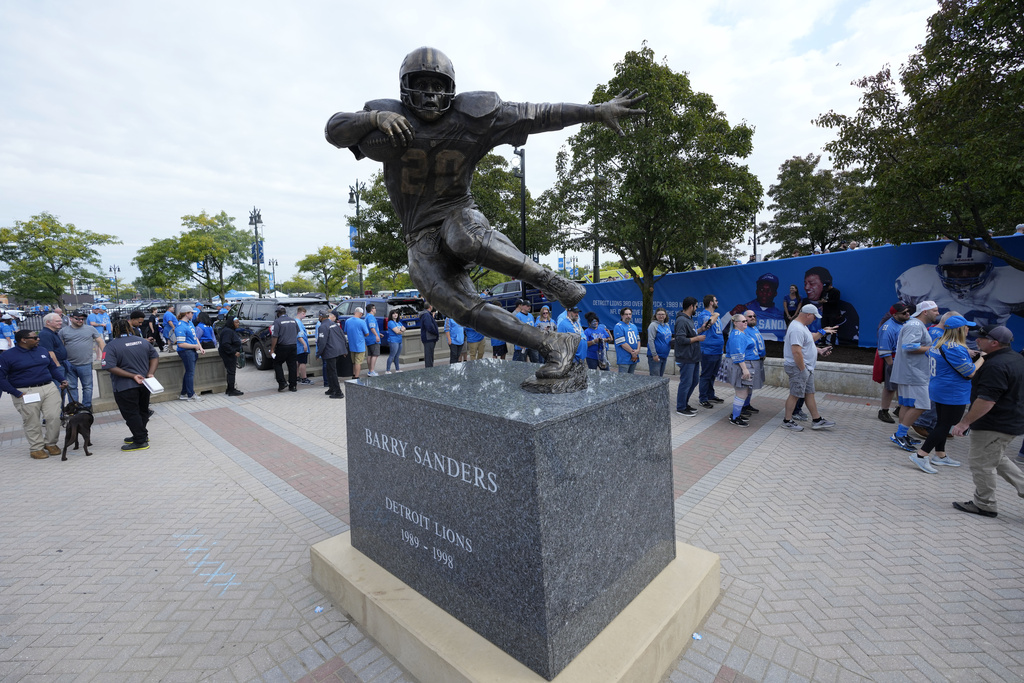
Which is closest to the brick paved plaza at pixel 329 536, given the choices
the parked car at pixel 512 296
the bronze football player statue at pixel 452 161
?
the bronze football player statue at pixel 452 161

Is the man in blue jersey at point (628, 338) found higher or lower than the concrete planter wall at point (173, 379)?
higher

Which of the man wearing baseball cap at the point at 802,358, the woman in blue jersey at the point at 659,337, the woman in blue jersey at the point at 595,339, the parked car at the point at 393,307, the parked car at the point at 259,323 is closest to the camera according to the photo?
the man wearing baseball cap at the point at 802,358

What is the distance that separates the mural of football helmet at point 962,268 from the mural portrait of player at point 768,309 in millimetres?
2948

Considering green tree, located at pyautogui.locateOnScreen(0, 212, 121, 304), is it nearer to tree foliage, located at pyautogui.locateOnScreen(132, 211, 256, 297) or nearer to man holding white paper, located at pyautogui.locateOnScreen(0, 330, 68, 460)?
tree foliage, located at pyautogui.locateOnScreen(132, 211, 256, 297)

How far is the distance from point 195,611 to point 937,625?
4.71m

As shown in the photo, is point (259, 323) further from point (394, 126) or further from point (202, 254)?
point (202, 254)

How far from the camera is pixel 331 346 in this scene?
992cm

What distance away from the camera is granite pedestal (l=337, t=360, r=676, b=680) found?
7.24 ft

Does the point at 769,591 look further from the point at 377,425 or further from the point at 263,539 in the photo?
the point at 263,539

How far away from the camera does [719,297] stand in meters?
12.3

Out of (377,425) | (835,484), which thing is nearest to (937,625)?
(835,484)

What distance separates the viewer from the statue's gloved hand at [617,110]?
3.02m

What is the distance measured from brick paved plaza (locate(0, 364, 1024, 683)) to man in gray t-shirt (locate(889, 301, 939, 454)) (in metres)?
0.50

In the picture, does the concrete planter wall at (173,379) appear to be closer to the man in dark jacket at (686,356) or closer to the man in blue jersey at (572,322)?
the man in blue jersey at (572,322)
